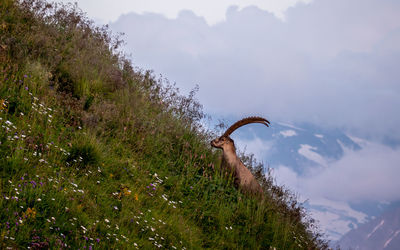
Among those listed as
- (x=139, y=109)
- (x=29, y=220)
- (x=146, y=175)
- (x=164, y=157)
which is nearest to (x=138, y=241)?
(x=29, y=220)

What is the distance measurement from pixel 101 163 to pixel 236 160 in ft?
9.96

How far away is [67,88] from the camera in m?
7.71

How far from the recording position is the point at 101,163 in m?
5.94

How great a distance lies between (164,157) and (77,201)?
10.00 feet

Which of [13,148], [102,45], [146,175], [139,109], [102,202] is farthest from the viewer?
[102,45]

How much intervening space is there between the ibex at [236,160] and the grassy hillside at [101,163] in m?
0.27

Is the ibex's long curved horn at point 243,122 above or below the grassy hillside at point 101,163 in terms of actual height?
above

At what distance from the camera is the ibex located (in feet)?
25.5

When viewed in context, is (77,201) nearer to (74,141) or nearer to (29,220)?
(29,220)

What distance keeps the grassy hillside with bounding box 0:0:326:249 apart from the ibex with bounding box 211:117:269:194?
266 mm

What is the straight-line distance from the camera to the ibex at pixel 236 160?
25.5 feet

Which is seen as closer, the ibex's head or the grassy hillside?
the grassy hillside

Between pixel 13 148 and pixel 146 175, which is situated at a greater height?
pixel 146 175

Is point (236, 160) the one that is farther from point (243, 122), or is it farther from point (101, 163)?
point (101, 163)
